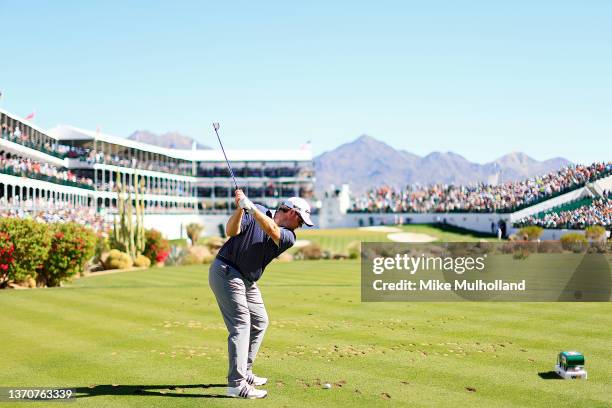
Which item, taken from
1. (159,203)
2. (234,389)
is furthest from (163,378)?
(159,203)

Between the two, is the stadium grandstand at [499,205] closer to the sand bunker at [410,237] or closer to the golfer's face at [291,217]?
the sand bunker at [410,237]

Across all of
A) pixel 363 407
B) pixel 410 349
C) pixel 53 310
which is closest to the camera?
pixel 363 407

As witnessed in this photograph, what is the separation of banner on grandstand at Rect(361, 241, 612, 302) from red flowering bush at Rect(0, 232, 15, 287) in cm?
1154

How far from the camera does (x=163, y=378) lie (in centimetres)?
1072

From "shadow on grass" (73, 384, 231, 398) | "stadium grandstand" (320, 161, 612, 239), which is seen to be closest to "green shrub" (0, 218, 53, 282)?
"shadow on grass" (73, 384, 231, 398)

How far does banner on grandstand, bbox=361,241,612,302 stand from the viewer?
71.7 ft

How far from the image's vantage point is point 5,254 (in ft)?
79.3

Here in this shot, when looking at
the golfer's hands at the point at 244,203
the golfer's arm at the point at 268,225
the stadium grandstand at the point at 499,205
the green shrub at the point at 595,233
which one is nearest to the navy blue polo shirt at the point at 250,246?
the golfer's arm at the point at 268,225

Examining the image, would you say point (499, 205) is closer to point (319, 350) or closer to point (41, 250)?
point (41, 250)

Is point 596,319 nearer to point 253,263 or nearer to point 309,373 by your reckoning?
point 309,373

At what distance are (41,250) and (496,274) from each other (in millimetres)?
17330

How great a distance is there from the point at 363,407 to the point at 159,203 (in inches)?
3335

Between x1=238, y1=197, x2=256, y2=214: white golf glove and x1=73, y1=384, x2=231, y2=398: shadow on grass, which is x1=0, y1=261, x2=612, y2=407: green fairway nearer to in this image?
x1=73, y1=384, x2=231, y2=398: shadow on grass

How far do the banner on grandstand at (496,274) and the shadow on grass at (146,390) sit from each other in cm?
1119
